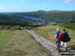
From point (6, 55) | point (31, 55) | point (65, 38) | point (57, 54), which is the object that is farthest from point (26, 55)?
point (65, 38)

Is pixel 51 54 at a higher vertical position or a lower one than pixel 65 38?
lower

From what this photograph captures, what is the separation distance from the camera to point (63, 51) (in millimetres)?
18375

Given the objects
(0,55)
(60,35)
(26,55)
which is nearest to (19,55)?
(26,55)

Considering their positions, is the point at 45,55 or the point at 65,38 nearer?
the point at 45,55

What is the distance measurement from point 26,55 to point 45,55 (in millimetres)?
1866

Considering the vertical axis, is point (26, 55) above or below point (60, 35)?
below

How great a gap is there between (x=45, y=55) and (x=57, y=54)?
4.71ft

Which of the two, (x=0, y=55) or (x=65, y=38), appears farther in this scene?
(x=65, y=38)

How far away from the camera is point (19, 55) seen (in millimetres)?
16344

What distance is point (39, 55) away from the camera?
54.9 feet

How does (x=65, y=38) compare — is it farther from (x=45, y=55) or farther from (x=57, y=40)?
(x=45, y=55)

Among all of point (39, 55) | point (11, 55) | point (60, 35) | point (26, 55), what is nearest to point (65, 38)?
point (60, 35)

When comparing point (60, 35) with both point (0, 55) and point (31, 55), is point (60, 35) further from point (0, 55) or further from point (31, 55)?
point (0, 55)

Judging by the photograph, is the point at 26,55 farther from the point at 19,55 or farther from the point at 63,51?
the point at 63,51
